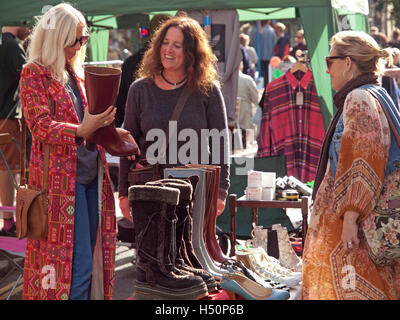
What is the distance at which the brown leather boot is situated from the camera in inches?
112

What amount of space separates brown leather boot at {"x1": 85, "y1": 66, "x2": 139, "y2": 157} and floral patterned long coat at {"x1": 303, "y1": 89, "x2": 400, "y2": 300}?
0.93m

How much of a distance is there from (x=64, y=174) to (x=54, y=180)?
5cm

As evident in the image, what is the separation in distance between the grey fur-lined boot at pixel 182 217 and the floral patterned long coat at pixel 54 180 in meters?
0.66

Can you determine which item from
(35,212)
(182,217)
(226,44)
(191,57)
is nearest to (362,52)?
(191,57)

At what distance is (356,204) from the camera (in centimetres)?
279

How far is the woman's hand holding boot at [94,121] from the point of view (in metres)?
2.92

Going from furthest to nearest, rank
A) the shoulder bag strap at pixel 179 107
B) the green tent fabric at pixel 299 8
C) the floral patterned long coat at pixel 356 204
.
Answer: the green tent fabric at pixel 299 8 → the shoulder bag strap at pixel 179 107 → the floral patterned long coat at pixel 356 204

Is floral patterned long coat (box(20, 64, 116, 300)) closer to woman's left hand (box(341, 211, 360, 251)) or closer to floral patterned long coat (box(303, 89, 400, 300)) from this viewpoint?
floral patterned long coat (box(303, 89, 400, 300))

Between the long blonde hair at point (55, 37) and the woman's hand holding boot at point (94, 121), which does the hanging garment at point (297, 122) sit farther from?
the woman's hand holding boot at point (94, 121)

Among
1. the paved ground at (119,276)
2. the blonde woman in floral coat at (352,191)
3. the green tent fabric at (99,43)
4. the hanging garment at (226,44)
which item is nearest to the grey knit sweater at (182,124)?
the blonde woman in floral coat at (352,191)

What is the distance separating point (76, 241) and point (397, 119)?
1.55m

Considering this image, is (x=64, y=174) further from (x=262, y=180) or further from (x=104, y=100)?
(x=262, y=180)

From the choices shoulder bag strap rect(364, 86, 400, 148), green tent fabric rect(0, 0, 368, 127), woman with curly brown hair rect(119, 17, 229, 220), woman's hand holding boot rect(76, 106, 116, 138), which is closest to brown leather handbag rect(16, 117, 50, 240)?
woman's hand holding boot rect(76, 106, 116, 138)
